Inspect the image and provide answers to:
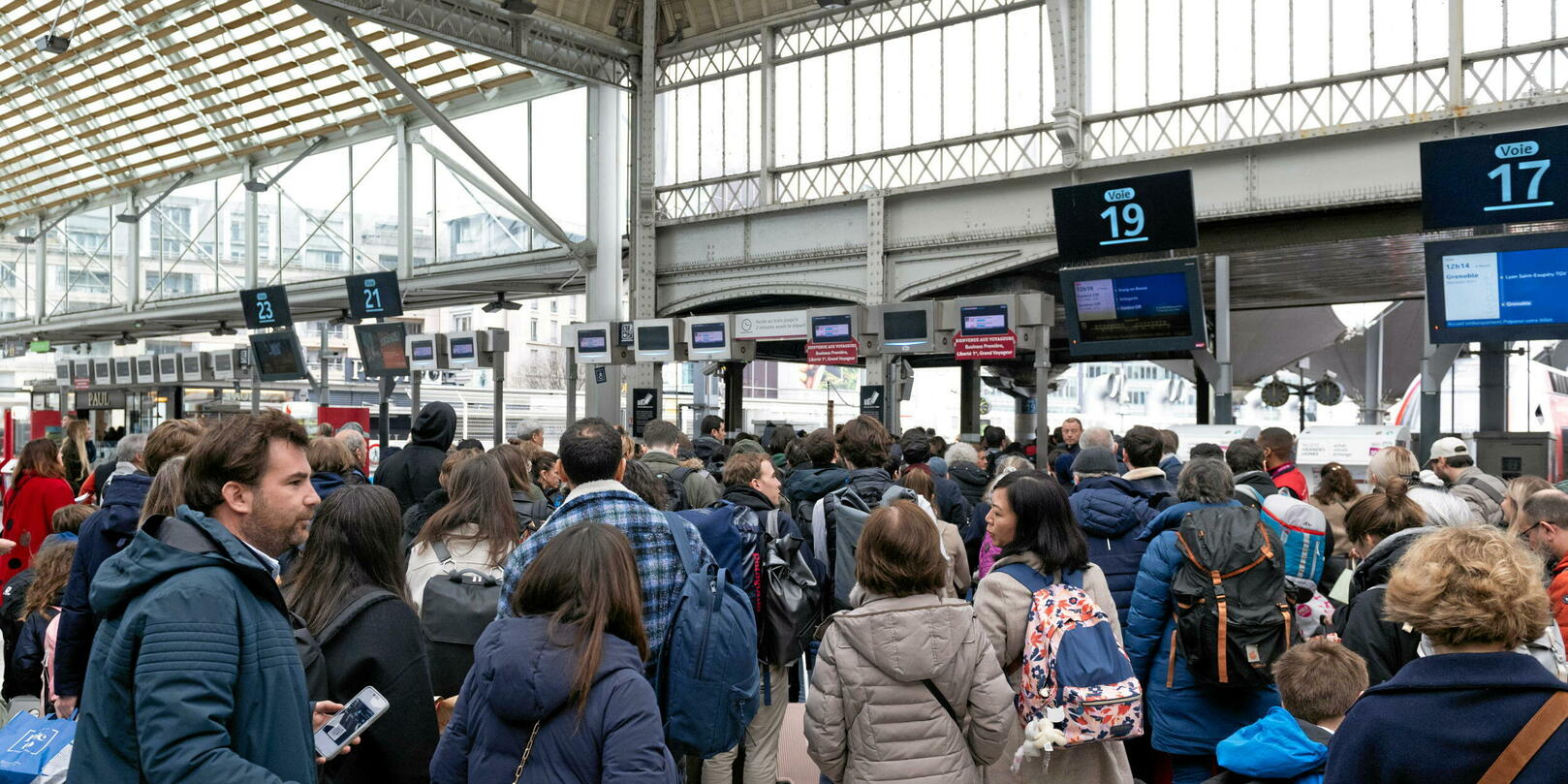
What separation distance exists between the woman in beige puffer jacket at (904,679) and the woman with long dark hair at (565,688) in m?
0.99

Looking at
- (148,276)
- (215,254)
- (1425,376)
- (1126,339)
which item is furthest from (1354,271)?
(148,276)

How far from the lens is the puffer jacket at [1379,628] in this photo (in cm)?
365

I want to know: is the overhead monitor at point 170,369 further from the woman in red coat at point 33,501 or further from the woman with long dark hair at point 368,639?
the woman with long dark hair at point 368,639

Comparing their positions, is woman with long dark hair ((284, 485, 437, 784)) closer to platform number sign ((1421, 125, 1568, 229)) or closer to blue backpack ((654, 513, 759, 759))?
blue backpack ((654, 513, 759, 759))

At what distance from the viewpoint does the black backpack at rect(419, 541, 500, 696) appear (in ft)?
12.2

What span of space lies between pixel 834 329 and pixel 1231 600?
1512 cm

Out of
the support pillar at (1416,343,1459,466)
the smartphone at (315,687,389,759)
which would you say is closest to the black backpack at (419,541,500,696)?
the smartphone at (315,687,389,759)

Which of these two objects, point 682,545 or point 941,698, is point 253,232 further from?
point 941,698

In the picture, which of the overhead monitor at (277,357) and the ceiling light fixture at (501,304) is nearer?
the overhead monitor at (277,357)

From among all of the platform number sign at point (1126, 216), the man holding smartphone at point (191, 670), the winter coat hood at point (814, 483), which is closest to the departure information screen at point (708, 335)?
the platform number sign at point (1126, 216)

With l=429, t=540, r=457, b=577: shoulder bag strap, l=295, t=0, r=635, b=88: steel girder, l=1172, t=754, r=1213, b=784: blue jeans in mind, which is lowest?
l=1172, t=754, r=1213, b=784: blue jeans

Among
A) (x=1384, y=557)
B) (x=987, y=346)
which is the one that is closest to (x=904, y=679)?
(x=1384, y=557)

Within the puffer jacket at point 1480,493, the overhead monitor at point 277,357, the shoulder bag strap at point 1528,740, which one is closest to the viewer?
the shoulder bag strap at point 1528,740

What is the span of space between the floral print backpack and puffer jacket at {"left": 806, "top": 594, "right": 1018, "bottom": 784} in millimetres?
278
